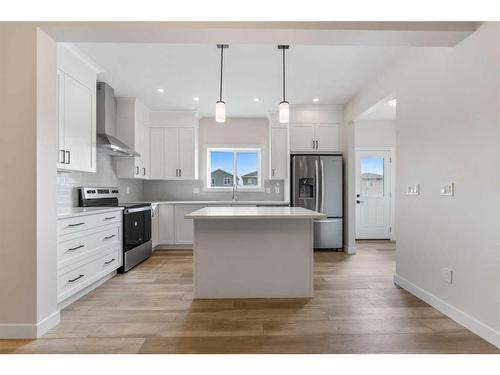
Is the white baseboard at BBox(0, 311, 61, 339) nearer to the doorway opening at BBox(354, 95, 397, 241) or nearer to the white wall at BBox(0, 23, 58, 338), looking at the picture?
the white wall at BBox(0, 23, 58, 338)

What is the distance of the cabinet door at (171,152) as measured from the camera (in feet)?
17.5

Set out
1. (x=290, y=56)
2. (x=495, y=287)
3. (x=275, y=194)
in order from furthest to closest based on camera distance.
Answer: (x=275, y=194)
(x=290, y=56)
(x=495, y=287)

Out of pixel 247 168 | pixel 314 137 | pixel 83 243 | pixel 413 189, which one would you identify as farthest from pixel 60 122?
pixel 314 137

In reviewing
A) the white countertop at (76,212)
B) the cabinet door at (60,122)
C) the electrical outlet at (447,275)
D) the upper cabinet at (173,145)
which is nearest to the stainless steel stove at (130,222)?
the white countertop at (76,212)

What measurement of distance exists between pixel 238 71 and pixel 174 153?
7.70 ft

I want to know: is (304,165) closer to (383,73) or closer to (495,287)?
(383,73)

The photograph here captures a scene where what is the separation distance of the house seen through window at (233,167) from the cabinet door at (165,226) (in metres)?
1.14

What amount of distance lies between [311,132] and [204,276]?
11.0 feet

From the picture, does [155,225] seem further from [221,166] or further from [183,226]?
[221,166]

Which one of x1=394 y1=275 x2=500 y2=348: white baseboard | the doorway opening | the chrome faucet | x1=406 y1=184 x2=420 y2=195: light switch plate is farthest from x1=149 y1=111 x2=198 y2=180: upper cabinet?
x1=394 y1=275 x2=500 y2=348: white baseboard

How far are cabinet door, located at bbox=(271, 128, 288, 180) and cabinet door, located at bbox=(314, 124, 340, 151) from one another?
0.59 m

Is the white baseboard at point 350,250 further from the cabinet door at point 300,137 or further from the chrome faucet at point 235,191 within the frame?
the chrome faucet at point 235,191

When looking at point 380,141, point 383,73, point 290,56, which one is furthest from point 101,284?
point 380,141
